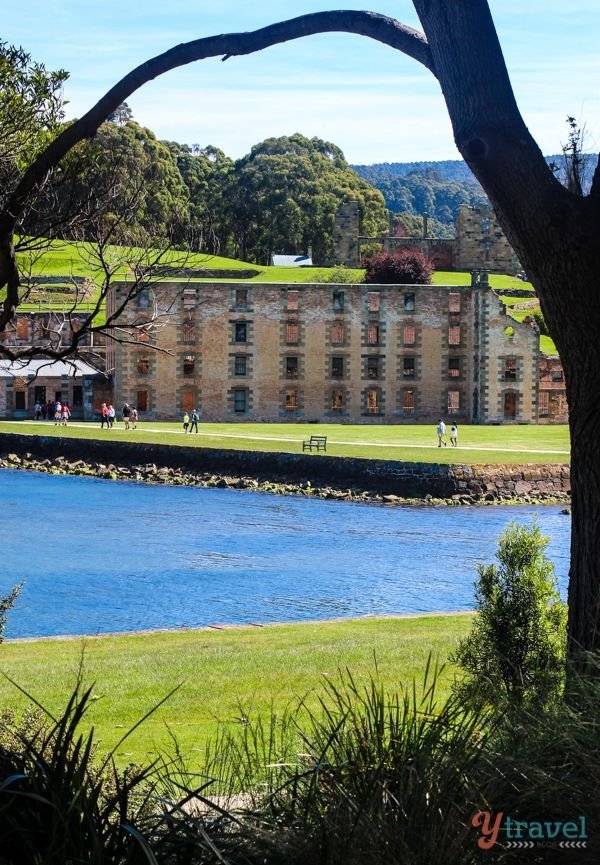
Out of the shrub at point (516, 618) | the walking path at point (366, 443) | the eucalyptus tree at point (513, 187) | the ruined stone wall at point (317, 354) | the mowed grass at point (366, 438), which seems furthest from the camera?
the ruined stone wall at point (317, 354)

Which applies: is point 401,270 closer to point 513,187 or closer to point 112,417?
point 112,417

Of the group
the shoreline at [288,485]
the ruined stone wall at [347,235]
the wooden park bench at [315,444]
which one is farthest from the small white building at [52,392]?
the ruined stone wall at [347,235]

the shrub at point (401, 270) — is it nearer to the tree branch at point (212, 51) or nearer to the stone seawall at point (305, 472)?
the stone seawall at point (305, 472)

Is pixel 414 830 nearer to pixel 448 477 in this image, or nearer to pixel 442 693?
pixel 442 693

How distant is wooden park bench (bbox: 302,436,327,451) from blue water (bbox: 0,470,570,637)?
3.53 m

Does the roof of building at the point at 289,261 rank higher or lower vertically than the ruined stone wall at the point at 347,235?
lower

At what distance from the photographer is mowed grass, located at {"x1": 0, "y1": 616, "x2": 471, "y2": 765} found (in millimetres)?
9414

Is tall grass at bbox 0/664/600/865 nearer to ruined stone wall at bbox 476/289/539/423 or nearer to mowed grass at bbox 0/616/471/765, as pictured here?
mowed grass at bbox 0/616/471/765

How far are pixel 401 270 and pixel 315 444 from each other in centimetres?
2791

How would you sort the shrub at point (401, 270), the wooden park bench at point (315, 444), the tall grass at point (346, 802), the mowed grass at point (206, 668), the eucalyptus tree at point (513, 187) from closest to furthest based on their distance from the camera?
the tall grass at point (346, 802)
the eucalyptus tree at point (513, 187)
the mowed grass at point (206, 668)
the wooden park bench at point (315, 444)
the shrub at point (401, 270)

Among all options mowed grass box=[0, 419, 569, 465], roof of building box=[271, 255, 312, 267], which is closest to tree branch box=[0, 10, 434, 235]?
mowed grass box=[0, 419, 569, 465]

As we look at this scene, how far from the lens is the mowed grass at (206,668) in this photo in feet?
30.9

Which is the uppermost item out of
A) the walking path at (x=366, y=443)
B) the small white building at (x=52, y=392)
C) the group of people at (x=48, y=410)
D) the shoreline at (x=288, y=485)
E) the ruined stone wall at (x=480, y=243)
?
the ruined stone wall at (x=480, y=243)

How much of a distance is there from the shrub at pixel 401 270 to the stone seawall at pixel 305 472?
2669 cm
